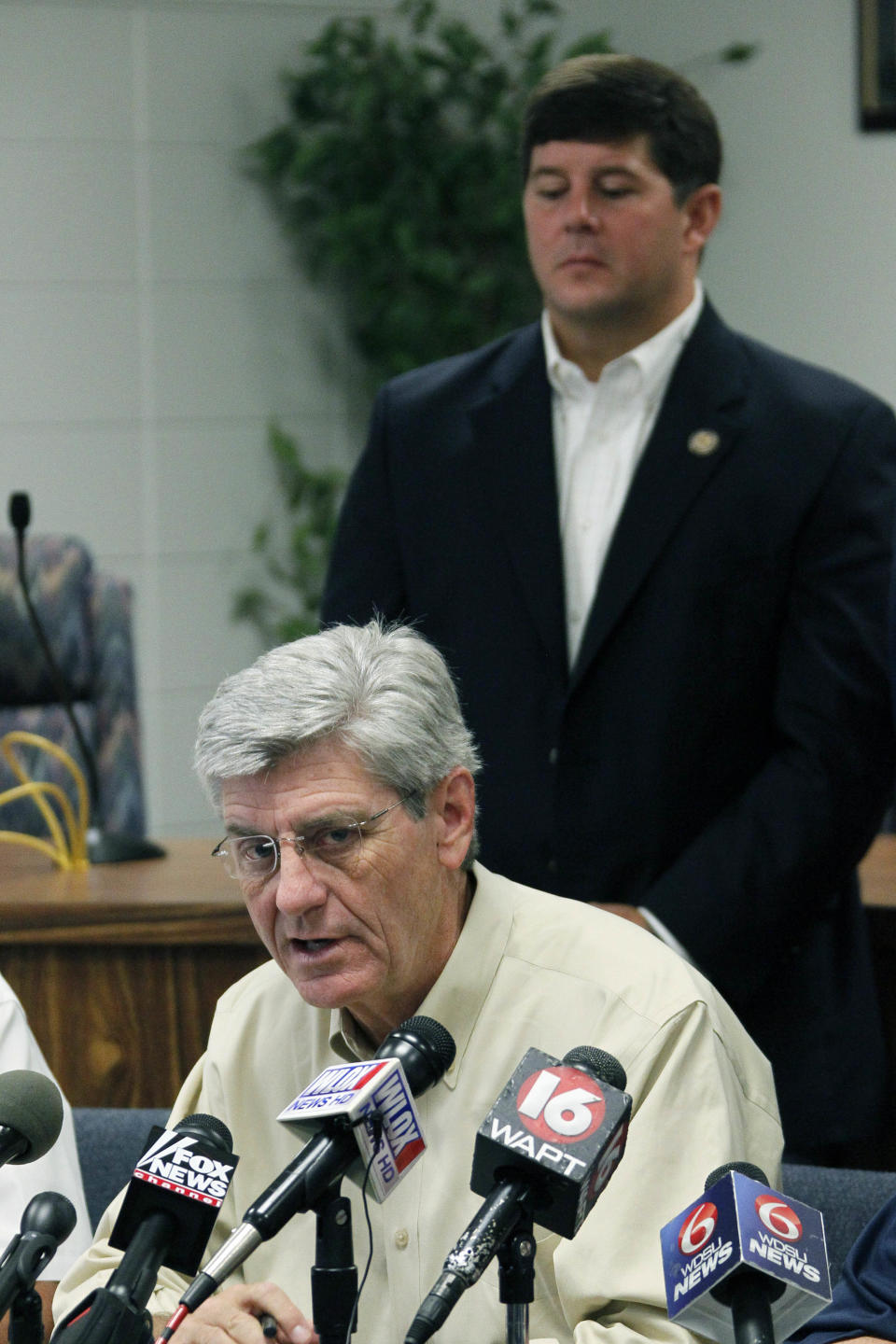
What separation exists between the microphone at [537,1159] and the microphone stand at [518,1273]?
0.06 feet

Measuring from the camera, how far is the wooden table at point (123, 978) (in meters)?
2.35

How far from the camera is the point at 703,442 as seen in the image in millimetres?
2227

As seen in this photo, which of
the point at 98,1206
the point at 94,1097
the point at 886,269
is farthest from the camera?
the point at 886,269

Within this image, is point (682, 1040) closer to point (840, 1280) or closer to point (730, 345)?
point (840, 1280)

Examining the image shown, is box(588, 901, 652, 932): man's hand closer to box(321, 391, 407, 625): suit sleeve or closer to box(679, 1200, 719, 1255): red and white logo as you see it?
box(321, 391, 407, 625): suit sleeve

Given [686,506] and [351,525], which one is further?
[351,525]

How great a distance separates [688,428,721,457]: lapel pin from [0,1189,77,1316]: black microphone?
1363mm

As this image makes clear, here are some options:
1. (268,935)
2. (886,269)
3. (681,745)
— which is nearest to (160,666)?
(886,269)

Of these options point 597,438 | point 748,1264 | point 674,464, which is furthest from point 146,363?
point 748,1264

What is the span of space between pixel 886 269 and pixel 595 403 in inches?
112

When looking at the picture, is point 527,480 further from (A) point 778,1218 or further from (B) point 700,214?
(A) point 778,1218

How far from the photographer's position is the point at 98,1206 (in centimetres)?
184

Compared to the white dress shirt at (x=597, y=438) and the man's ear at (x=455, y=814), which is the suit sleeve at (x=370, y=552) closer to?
the white dress shirt at (x=597, y=438)

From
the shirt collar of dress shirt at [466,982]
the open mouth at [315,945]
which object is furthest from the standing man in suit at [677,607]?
the open mouth at [315,945]
